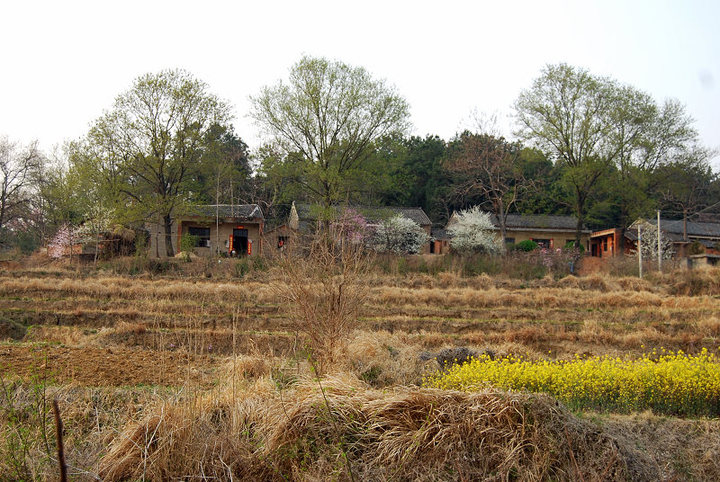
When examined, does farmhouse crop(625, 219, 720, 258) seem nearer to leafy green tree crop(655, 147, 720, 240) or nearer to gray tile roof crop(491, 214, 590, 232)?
leafy green tree crop(655, 147, 720, 240)

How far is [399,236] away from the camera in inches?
1483

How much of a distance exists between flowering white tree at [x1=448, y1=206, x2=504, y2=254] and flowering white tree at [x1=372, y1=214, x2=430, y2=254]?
2.42 metres

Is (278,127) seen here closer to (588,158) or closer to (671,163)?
(588,158)

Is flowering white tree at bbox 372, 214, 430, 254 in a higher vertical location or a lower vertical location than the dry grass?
higher

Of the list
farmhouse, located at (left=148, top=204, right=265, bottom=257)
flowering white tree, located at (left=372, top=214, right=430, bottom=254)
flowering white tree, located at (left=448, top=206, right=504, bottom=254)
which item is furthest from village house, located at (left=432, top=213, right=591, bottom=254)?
farmhouse, located at (left=148, top=204, right=265, bottom=257)

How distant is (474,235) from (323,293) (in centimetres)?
3141

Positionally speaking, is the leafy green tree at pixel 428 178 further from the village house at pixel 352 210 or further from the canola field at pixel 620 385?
the canola field at pixel 620 385

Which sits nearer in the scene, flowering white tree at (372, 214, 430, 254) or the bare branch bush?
the bare branch bush

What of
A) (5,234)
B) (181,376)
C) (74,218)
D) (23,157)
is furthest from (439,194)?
(181,376)

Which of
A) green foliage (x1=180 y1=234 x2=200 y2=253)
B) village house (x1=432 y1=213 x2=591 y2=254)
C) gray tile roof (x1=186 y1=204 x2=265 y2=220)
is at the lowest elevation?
green foliage (x1=180 y1=234 x2=200 y2=253)

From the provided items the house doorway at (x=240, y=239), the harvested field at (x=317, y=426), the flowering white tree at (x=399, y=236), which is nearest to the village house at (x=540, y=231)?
the flowering white tree at (x=399, y=236)

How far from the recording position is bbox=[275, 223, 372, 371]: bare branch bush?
848 centimetres

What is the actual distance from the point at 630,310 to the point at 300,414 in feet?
56.5

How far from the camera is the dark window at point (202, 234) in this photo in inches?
1559
